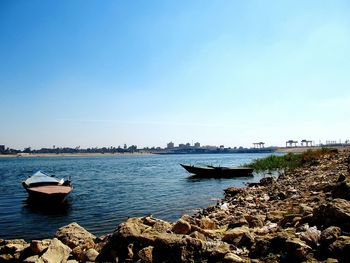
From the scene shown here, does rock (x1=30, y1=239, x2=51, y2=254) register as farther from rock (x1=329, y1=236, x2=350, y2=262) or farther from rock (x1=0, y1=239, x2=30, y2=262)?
rock (x1=329, y1=236, x2=350, y2=262)

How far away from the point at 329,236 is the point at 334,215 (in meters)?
1.20

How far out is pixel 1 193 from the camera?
114ft

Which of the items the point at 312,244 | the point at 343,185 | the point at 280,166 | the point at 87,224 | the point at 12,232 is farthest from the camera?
the point at 280,166

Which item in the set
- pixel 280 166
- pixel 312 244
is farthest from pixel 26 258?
pixel 280 166

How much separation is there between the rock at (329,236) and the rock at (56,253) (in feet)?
22.5

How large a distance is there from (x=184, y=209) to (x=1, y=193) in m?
22.4

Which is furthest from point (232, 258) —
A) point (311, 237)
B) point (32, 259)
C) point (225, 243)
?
point (32, 259)

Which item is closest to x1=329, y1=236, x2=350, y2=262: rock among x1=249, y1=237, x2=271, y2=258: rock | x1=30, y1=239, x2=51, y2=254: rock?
x1=249, y1=237, x2=271, y2=258: rock

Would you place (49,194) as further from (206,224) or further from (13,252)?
(206,224)

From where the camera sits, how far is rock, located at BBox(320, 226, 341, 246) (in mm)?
7031

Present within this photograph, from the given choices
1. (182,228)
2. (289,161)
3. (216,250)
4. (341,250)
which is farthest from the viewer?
(289,161)

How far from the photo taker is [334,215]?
812 cm

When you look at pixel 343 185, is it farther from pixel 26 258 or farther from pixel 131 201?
pixel 131 201

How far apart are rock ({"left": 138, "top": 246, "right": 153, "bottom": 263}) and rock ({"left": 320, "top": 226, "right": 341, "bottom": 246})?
388cm
